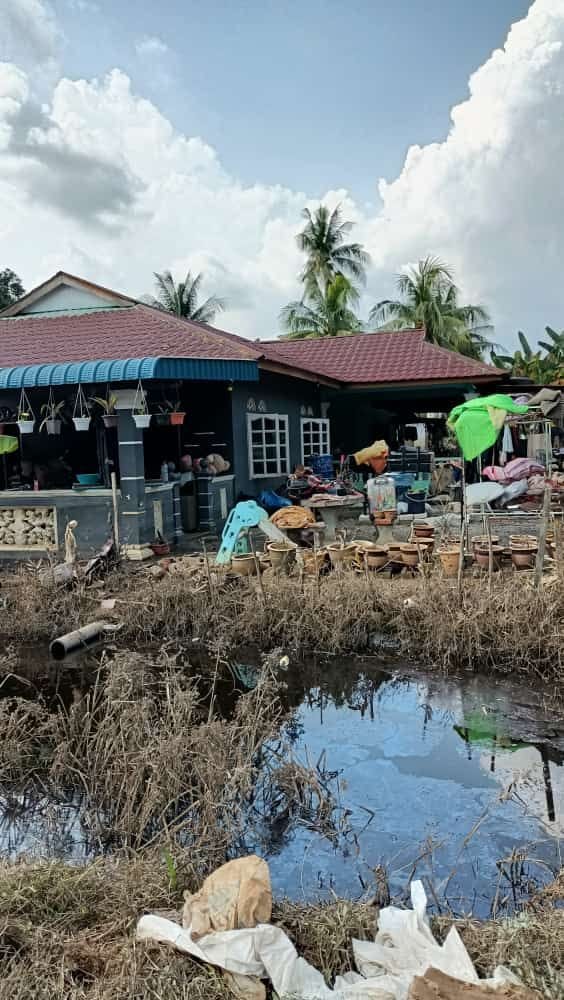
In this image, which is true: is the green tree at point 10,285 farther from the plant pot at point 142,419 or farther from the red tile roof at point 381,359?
the plant pot at point 142,419

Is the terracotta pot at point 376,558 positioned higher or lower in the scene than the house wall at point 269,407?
lower

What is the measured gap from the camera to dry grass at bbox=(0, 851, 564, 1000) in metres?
2.50

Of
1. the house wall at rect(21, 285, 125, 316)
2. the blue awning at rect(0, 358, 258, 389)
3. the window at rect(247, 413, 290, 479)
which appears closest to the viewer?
the blue awning at rect(0, 358, 258, 389)

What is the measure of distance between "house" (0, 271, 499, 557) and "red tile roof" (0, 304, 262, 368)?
0.12ft

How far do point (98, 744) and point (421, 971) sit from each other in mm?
2377

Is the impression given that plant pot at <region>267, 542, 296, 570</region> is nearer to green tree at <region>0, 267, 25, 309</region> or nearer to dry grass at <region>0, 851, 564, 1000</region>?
dry grass at <region>0, 851, 564, 1000</region>

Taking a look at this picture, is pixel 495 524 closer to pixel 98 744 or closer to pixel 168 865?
pixel 98 744

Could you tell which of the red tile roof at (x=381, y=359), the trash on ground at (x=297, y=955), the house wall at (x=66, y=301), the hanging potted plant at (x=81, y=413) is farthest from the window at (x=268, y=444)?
the trash on ground at (x=297, y=955)

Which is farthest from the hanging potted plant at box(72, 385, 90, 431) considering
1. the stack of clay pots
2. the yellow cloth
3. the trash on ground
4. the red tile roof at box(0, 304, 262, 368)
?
the trash on ground

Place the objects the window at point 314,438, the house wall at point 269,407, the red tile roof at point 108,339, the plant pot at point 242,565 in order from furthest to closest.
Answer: the window at point 314,438, the house wall at point 269,407, the red tile roof at point 108,339, the plant pot at point 242,565

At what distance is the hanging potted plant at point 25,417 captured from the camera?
1030cm

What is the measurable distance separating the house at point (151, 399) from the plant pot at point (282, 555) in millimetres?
2215

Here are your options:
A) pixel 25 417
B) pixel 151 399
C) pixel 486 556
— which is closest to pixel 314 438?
pixel 151 399

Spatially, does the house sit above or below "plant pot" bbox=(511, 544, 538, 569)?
above
